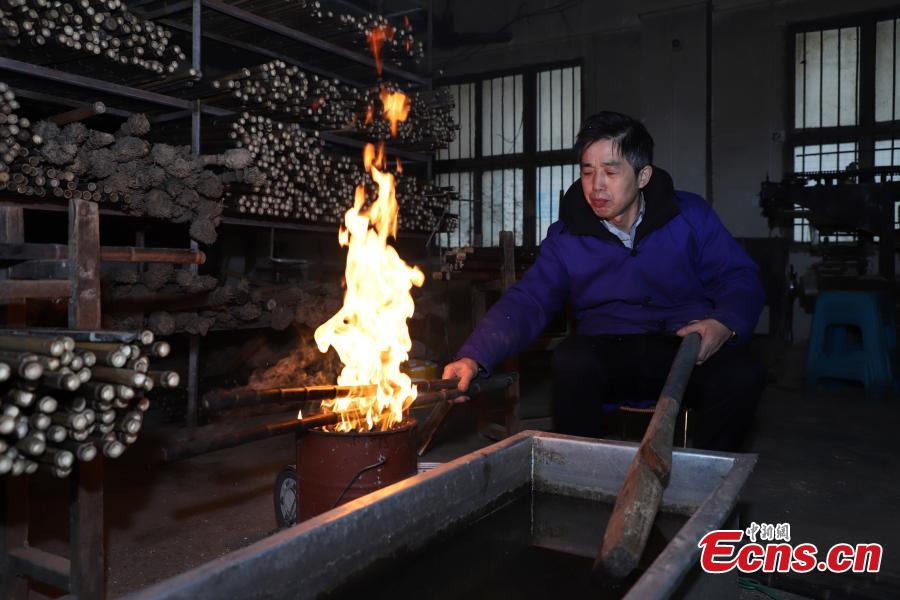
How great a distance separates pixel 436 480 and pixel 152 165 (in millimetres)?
3584

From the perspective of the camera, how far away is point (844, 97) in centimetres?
915

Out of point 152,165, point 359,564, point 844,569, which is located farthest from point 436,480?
point 152,165

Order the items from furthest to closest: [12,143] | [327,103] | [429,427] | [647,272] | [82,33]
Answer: [327,103], [82,33], [429,427], [12,143], [647,272]

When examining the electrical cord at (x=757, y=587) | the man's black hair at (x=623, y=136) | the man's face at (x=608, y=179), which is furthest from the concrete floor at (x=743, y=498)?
the man's black hair at (x=623, y=136)

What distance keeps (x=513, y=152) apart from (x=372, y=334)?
28.4 feet

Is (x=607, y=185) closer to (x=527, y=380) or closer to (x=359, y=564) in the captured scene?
(x=359, y=564)

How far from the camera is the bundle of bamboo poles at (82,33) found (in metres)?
4.21

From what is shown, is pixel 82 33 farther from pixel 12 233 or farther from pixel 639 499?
pixel 639 499

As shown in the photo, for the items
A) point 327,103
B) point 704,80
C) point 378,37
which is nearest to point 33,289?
point 327,103

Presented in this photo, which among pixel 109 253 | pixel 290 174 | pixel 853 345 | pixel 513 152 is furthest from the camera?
pixel 513 152

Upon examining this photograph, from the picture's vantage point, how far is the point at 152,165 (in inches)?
179

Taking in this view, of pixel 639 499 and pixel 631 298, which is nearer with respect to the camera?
pixel 639 499

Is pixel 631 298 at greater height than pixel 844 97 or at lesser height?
lesser

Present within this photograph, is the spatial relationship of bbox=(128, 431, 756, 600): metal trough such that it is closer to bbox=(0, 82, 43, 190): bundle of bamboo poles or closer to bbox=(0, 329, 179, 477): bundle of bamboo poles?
bbox=(0, 329, 179, 477): bundle of bamboo poles
